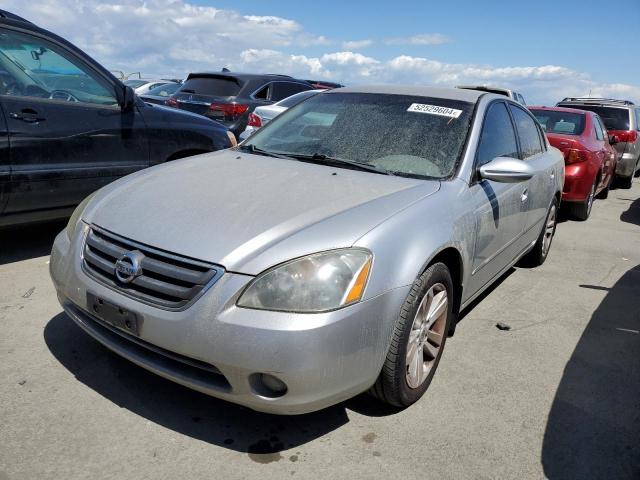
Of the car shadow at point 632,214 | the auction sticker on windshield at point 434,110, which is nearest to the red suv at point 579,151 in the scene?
the car shadow at point 632,214

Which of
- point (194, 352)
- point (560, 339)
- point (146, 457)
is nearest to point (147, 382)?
point (146, 457)

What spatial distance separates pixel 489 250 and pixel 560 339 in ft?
2.83

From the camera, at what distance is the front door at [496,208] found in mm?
3125

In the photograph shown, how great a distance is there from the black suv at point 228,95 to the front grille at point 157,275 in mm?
6312

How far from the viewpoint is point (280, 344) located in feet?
6.61

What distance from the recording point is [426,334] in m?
2.71

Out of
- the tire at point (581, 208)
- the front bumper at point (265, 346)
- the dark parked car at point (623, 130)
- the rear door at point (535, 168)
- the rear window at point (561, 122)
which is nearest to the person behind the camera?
the front bumper at point (265, 346)

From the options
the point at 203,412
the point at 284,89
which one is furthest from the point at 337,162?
the point at 284,89

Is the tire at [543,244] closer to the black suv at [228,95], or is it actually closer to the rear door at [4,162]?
the rear door at [4,162]

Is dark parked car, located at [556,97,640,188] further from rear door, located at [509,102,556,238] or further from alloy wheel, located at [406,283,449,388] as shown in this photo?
alloy wheel, located at [406,283,449,388]

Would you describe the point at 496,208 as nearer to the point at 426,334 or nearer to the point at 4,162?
the point at 426,334

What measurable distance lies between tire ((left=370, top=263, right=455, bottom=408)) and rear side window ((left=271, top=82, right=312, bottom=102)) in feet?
24.2

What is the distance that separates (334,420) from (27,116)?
10.1 feet

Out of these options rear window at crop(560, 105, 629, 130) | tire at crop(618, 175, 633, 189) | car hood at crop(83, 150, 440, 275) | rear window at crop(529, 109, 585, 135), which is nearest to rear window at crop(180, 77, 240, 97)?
A: rear window at crop(529, 109, 585, 135)
